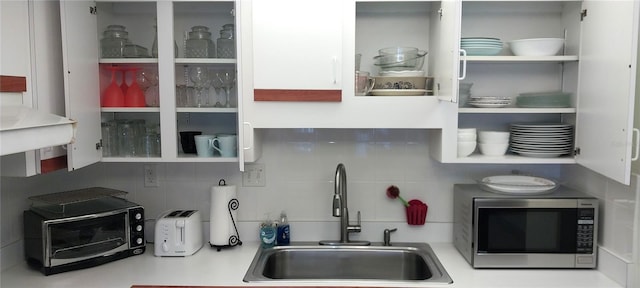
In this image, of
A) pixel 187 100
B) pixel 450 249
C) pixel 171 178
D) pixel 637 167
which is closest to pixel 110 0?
pixel 187 100

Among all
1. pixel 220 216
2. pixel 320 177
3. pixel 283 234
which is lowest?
pixel 283 234

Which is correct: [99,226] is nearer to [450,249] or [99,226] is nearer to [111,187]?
[111,187]

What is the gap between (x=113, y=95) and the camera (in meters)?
2.27

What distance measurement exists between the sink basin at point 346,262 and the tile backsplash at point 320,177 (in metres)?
0.15

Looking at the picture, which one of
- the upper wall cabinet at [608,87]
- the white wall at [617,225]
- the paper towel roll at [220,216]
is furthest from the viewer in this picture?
the paper towel roll at [220,216]

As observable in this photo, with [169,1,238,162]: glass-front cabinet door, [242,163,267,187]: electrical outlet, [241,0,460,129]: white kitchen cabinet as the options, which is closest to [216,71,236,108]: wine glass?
[169,1,238,162]: glass-front cabinet door

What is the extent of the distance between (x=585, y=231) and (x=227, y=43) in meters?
1.71

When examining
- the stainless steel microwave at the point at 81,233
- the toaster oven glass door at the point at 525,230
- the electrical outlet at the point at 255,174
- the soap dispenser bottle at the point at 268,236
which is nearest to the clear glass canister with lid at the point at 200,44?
the electrical outlet at the point at 255,174

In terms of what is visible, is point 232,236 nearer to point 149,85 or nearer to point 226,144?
point 226,144

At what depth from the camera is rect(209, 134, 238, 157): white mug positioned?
227 centimetres

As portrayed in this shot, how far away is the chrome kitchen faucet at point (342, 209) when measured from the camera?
229cm

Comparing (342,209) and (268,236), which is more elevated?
(342,209)

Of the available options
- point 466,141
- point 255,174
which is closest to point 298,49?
point 255,174

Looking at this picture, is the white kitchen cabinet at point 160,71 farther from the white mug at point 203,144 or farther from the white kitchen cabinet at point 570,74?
the white kitchen cabinet at point 570,74
